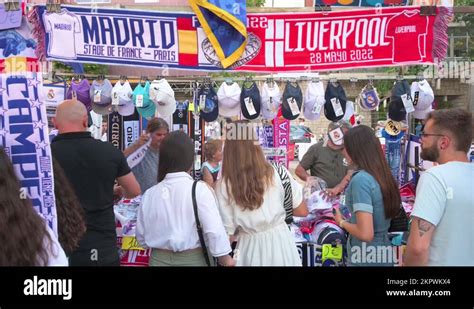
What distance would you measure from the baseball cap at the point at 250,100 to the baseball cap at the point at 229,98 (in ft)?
0.19

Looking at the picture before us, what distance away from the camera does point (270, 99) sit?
4609 mm

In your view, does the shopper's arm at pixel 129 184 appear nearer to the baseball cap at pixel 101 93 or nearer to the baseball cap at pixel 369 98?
the baseball cap at pixel 101 93

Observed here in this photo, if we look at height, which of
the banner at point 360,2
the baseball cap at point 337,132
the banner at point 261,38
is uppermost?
the banner at point 360,2

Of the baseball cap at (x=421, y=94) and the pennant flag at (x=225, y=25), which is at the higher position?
the pennant flag at (x=225, y=25)

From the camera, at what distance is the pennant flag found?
4.17 metres

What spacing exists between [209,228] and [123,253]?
1702 mm

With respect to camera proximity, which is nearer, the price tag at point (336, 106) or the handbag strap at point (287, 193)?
the handbag strap at point (287, 193)

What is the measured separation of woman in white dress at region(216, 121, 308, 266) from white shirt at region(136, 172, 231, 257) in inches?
6.0

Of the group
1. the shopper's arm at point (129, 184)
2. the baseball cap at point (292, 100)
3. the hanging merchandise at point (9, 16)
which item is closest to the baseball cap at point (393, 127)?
the baseball cap at point (292, 100)

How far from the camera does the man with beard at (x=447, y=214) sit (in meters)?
2.34

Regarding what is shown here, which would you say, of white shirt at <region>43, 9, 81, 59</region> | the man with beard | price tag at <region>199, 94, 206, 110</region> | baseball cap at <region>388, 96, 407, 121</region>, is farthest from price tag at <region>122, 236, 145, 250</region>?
baseball cap at <region>388, 96, 407, 121</region>

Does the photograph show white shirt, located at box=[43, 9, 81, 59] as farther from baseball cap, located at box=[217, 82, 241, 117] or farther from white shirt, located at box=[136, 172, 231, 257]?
white shirt, located at box=[136, 172, 231, 257]

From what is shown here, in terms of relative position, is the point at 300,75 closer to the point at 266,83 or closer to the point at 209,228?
the point at 266,83
